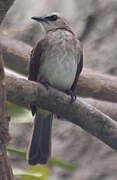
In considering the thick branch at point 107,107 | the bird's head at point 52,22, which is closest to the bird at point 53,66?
the bird's head at point 52,22

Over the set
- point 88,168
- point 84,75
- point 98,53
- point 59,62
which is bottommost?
point 88,168

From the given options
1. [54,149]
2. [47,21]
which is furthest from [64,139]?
[47,21]

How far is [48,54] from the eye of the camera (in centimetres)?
294

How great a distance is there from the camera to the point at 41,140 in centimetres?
283

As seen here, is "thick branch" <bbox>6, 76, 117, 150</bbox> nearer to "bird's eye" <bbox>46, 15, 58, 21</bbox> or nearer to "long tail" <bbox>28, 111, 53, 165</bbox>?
"long tail" <bbox>28, 111, 53, 165</bbox>

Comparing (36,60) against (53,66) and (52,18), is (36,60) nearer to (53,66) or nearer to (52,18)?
(53,66)

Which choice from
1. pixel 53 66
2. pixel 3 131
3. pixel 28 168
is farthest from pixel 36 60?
pixel 3 131

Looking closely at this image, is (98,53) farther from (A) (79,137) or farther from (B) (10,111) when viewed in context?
(B) (10,111)

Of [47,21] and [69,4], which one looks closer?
[47,21]

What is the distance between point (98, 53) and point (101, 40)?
115 millimetres

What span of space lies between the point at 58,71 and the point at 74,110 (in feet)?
1.93

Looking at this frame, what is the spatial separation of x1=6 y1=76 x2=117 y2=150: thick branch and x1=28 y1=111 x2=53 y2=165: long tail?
294 millimetres

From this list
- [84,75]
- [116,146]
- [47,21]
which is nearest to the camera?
[116,146]

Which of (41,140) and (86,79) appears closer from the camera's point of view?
(41,140)
